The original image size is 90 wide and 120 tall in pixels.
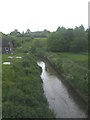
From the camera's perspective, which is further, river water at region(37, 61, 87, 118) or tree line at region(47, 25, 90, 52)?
tree line at region(47, 25, 90, 52)

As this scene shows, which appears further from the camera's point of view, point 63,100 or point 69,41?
point 69,41

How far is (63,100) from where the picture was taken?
1967cm

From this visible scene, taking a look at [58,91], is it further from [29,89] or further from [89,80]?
[29,89]

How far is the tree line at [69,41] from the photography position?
1786 inches

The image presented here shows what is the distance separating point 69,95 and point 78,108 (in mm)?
3240

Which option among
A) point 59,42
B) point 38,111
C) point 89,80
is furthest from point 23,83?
point 59,42

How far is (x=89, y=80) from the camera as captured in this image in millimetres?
19891

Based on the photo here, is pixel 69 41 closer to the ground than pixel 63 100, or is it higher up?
higher up

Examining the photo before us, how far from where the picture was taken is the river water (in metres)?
16.8

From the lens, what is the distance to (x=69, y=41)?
161 feet

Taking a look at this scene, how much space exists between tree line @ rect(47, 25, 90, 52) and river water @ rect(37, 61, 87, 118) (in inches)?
758

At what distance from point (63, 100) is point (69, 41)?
30.4 meters

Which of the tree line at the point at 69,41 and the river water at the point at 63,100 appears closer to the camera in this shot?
the river water at the point at 63,100

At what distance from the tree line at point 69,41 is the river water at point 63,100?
63.2ft
